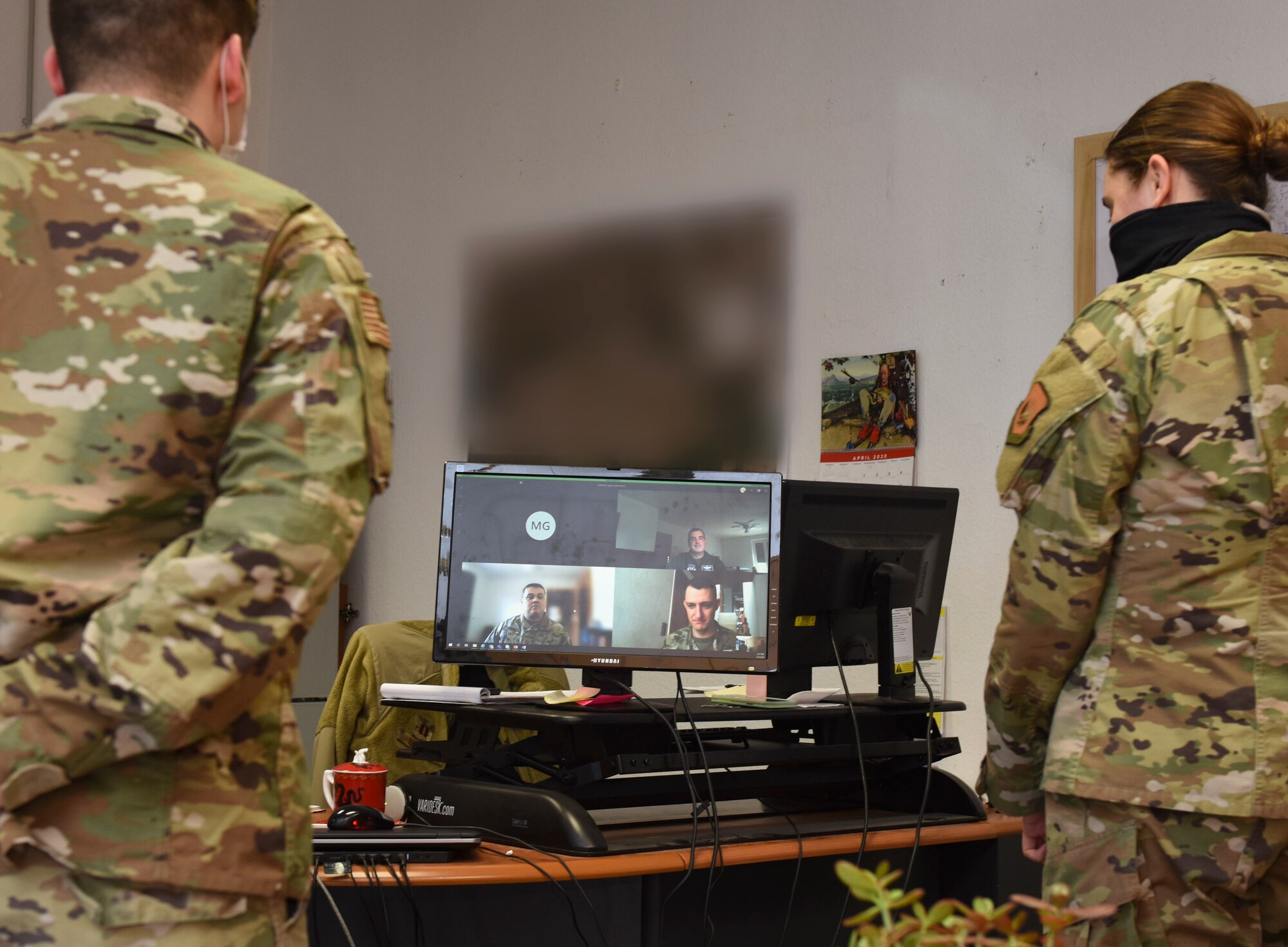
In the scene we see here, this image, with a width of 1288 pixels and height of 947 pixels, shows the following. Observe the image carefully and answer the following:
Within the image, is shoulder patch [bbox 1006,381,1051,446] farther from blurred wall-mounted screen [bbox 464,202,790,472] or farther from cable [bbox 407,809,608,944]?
blurred wall-mounted screen [bbox 464,202,790,472]

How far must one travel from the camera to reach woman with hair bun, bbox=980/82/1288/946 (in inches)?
52.0

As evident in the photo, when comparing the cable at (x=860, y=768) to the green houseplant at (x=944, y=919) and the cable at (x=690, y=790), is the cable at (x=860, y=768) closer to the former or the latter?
the cable at (x=690, y=790)

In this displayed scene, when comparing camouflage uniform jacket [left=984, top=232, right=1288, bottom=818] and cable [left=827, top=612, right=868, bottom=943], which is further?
cable [left=827, top=612, right=868, bottom=943]

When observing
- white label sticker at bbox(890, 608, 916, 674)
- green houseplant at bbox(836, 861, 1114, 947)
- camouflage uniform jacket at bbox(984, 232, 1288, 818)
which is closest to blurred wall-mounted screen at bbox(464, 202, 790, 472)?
white label sticker at bbox(890, 608, 916, 674)

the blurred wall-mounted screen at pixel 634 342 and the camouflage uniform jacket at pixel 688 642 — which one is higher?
the blurred wall-mounted screen at pixel 634 342

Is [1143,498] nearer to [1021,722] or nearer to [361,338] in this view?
[1021,722]

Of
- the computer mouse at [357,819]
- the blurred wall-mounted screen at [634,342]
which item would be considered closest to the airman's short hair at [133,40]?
the computer mouse at [357,819]

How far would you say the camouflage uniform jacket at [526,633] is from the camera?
6.50 feet

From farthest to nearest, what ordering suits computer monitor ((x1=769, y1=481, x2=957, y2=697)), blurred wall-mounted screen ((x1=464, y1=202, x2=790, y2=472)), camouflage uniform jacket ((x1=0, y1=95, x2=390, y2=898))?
blurred wall-mounted screen ((x1=464, y1=202, x2=790, y2=472)) < computer monitor ((x1=769, y1=481, x2=957, y2=697)) < camouflage uniform jacket ((x1=0, y1=95, x2=390, y2=898))

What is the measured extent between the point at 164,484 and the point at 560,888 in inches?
35.6

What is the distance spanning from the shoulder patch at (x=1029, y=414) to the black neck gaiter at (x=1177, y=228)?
210 millimetres

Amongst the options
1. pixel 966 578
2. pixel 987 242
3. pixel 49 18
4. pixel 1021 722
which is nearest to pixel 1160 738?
pixel 1021 722

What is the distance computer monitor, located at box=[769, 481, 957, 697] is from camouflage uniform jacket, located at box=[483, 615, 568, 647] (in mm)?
357

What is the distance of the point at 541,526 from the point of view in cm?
200
